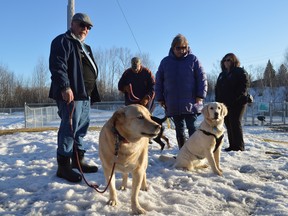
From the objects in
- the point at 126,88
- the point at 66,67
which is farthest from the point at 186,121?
the point at 66,67

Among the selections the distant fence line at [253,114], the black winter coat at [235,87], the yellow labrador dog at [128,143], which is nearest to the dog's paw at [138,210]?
the yellow labrador dog at [128,143]

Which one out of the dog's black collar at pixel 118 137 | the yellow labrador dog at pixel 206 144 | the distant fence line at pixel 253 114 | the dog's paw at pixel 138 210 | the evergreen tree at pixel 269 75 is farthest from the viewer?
the evergreen tree at pixel 269 75

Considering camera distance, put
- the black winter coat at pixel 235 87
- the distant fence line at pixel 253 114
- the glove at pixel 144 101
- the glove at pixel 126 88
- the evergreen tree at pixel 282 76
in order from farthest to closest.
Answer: the evergreen tree at pixel 282 76 → the distant fence line at pixel 253 114 → the black winter coat at pixel 235 87 → the glove at pixel 126 88 → the glove at pixel 144 101

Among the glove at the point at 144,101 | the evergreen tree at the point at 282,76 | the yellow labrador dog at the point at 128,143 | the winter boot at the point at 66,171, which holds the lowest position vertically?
the winter boot at the point at 66,171

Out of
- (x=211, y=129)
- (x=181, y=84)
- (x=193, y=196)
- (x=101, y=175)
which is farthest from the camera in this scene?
(x=181, y=84)

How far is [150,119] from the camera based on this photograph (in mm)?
2797

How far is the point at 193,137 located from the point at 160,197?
4.55ft

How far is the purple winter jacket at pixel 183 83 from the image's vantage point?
14.9ft

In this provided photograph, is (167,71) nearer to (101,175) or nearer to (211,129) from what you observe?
(211,129)

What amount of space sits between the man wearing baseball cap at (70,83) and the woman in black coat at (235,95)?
3087 mm

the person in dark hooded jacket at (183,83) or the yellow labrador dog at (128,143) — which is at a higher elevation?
the person in dark hooded jacket at (183,83)

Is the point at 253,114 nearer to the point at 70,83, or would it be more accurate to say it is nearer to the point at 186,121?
the point at 186,121

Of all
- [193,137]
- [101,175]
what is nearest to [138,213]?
[101,175]

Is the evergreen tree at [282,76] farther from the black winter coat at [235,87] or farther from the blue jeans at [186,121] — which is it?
the blue jeans at [186,121]
